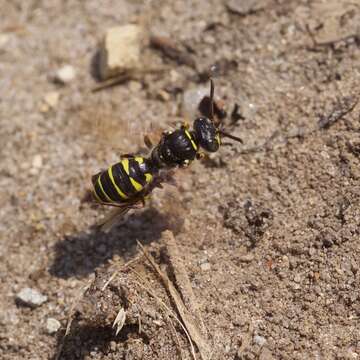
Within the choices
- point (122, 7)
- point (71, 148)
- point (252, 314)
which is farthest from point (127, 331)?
point (122, 7)

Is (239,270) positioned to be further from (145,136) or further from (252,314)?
(145,136)

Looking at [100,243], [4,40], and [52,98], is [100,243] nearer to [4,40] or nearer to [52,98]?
[52,98]

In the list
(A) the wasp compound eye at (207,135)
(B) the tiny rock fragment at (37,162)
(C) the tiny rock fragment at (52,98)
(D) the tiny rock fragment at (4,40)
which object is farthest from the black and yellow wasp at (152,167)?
(D) the tiny rock fragment at (4,40)

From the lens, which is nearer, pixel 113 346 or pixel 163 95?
pixel 113 346

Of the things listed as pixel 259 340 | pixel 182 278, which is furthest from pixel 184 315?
pixel 259 340

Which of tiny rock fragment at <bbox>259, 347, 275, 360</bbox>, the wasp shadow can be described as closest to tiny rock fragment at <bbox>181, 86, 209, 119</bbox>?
the wasp shadow

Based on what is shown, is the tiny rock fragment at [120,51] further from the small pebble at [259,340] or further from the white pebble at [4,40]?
the small pebble at [259,340]
